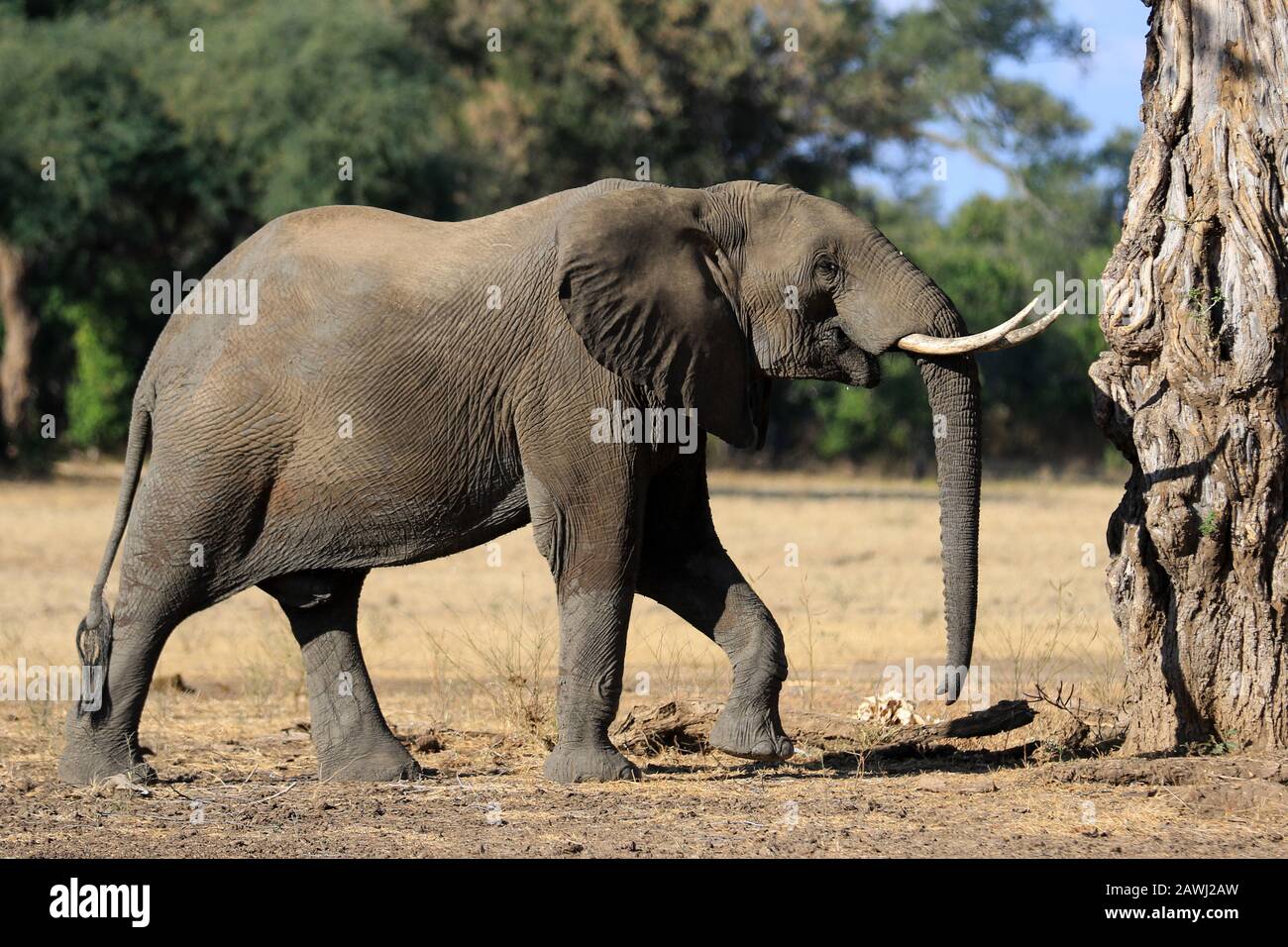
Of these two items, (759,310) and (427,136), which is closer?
(759,310)

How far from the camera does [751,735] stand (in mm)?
7973

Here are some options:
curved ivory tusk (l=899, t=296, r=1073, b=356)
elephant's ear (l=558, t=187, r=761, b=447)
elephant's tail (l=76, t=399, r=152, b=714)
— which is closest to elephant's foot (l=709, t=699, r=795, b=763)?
elephant's ear (l=558, t=187, r=761, b=447)

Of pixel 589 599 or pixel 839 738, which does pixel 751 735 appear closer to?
pixel 589 599

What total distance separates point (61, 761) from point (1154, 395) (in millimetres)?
5259

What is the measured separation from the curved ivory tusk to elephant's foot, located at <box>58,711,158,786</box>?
3892 mm

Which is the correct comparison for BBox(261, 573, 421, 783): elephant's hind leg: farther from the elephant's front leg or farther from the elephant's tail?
the elephant's front leg

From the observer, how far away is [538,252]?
787 cm

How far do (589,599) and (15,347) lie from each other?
24.0 m

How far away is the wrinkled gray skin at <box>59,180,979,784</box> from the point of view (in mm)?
7707

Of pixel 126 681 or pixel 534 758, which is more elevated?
pixel 126 681

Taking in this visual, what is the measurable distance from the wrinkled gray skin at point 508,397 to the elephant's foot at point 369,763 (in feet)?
2.43

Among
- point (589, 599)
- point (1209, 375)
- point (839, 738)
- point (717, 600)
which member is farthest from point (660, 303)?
point (839, 738)

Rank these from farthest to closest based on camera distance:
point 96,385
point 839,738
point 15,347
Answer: point 96,385 → point 15,347 → point 839,738

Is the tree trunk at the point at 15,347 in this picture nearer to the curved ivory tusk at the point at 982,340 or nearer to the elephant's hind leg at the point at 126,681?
the elephant's hind leg at the point at 126,681
